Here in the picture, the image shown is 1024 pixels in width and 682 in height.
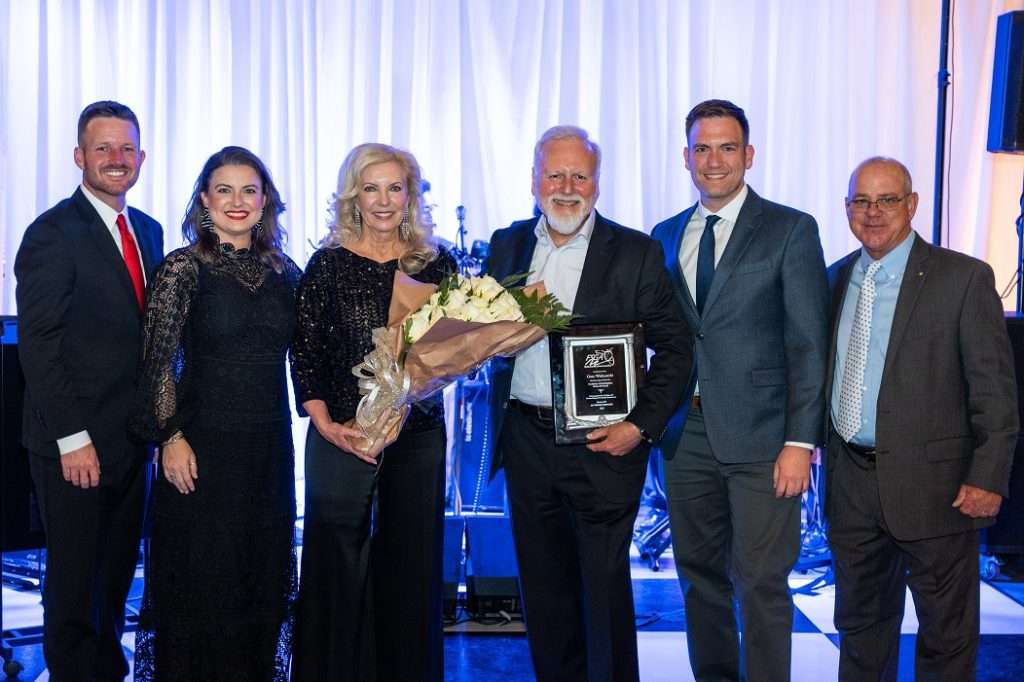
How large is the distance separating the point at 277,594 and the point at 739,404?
1.45 meters

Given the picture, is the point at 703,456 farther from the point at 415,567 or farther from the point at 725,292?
the point at 415,567

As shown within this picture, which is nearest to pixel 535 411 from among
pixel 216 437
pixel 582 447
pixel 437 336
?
pixel 582 447

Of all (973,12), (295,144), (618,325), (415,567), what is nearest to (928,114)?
(973,12)

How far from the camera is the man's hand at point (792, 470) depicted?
2.92 meters

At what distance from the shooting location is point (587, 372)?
9.45 ft

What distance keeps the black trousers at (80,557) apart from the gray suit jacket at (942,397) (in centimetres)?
226

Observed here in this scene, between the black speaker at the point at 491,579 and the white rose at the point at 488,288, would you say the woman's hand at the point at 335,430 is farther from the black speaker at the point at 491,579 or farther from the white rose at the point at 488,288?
the black speaker at the point at 491,579

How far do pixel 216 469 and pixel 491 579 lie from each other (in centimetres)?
156

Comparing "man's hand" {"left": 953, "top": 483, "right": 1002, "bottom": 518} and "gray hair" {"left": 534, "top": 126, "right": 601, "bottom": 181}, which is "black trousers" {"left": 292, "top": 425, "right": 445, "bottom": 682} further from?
"man's hand" {"left": 953, "top": 483, "right": 1002, "bottom": 518}

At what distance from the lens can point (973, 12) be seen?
604 cm

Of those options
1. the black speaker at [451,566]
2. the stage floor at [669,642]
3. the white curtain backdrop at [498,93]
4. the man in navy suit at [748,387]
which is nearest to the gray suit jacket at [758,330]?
the man in navy suit at [748,387]

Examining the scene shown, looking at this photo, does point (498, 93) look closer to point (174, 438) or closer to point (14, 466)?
point (14, 466)

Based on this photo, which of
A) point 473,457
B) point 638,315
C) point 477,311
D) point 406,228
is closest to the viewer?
point 477,311

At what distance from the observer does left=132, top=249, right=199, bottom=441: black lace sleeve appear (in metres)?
2.86
